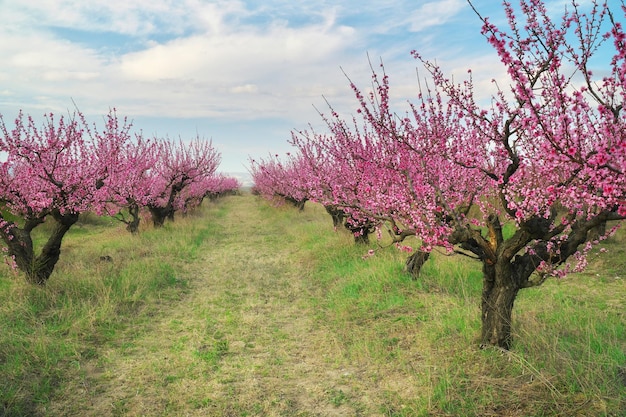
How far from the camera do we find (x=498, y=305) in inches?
216

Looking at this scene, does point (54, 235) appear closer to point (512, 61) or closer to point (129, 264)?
point (129, 264)

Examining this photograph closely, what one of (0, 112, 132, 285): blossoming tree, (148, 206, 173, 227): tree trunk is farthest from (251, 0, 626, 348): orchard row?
(148, 206, 173, 227): tree trunk

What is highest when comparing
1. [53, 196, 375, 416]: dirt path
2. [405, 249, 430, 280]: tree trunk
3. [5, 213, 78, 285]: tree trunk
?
[5, 213, 78, 285]: tree trunk

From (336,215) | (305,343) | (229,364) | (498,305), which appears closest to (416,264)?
(305,343)

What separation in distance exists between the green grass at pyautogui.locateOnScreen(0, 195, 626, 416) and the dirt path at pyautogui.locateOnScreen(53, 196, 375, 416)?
0.09 feet

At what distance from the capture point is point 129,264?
11.2 m

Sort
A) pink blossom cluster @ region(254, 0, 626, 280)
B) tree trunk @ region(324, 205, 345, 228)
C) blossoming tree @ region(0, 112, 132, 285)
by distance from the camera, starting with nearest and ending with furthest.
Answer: pink blossom cluster @ region(254, 0, 626, 280) < blossoming tree @ region(0, 112, 132, 285) < tree trunk @ region(324, 205, 345, 228)

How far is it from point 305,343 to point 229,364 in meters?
1.39

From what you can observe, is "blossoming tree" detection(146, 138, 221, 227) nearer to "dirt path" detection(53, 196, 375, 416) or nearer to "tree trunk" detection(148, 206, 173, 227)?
"tree trunk" detection(148, 206, 173, 227)

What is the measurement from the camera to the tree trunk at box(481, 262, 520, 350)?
5410mm

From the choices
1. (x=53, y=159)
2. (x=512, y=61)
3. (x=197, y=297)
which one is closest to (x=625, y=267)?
(x=512, y=61)

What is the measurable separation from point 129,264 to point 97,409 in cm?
664

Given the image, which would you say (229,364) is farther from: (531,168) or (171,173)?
(171,173)

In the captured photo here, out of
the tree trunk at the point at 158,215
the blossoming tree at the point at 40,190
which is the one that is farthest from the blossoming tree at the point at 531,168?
the tree trunk at the point at 158,215
